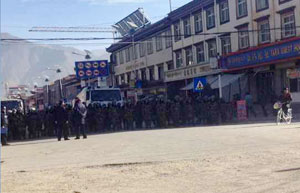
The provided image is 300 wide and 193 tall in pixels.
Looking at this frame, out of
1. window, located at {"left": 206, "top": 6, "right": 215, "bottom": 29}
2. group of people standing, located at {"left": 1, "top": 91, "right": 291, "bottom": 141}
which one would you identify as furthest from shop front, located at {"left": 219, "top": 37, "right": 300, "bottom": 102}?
window, located at {"left": 206, "top": 6, "right": 215, "bottom": 29}

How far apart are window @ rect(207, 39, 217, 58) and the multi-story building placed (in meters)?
5.70

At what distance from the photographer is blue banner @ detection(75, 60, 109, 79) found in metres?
42.5

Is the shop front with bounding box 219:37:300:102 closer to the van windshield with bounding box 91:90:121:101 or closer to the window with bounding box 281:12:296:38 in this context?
the window with bounding box 281:12:296:38

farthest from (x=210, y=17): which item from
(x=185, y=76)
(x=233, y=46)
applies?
(x=185, y=76)

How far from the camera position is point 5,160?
13.9m

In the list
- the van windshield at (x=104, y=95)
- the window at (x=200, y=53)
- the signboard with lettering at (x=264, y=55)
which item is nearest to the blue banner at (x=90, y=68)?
the window at (x=200, y=53)

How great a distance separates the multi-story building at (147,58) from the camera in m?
47.8

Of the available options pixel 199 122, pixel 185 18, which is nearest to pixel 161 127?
pixel 199 122

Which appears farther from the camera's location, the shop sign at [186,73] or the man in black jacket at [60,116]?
the shop sign at [186,73]

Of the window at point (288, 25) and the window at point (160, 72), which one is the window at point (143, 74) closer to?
the window at point (160, 72)

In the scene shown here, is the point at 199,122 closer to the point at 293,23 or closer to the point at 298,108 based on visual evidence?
the point at 298,108

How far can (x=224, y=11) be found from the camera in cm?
3675

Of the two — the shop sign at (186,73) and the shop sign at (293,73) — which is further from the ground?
the shop sign at (186,73)

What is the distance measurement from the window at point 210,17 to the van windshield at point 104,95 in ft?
45.0
